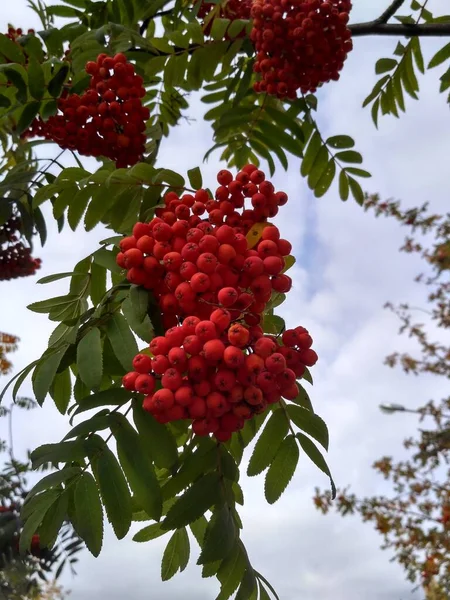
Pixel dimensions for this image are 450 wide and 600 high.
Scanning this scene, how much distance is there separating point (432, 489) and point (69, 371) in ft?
17.4

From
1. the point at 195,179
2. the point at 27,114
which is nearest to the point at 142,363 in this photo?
the point at 195,179

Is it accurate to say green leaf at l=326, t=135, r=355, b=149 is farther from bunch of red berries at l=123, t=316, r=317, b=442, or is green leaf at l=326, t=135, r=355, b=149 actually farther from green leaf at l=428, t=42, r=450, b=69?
bunch of red berries at l=123, t=316, r=317, b=442

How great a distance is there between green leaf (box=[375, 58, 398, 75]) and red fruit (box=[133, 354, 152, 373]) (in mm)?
1982

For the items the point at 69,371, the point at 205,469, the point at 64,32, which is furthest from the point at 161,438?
the point at 64,32

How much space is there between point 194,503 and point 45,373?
421 millimetres

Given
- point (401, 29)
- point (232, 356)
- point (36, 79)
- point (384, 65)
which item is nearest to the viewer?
point (232, 356)

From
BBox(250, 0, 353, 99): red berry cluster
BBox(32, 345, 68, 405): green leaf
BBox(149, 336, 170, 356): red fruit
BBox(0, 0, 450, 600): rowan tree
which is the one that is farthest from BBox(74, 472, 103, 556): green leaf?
BBox(250, 0, 353, 99): red berry cluster

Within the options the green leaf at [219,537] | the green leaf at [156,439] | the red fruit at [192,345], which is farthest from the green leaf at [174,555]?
the red fruit at [192,345]

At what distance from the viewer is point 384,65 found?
2547mm

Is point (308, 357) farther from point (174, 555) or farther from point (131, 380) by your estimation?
point (174, 555)

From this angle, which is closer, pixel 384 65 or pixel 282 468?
pixel 282 468

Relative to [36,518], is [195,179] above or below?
above

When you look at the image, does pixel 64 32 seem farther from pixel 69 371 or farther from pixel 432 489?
pixel 432 489

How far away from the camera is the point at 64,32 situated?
2.42 metres
